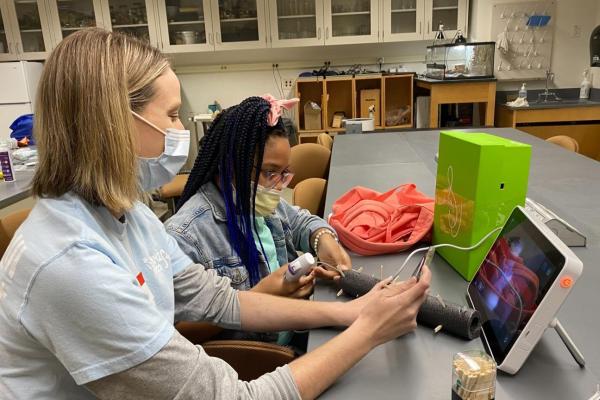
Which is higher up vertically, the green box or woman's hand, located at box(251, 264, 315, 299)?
the green box

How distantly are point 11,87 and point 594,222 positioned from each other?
5029mm

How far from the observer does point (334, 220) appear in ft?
4.89

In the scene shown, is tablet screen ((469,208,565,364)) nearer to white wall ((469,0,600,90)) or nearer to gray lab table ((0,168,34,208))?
gray lab table ((0,168,34,208))

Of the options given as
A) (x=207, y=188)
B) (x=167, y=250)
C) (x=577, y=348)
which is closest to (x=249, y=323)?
(x=167, y=250)

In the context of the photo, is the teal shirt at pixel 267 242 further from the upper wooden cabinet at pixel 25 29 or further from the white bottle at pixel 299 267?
the upper wooden cabinet at pixel 25 29

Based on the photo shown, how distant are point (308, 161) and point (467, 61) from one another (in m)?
2.49

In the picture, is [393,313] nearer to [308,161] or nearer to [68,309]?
[68,309]

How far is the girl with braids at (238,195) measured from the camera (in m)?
1.22

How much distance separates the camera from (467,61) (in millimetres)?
4246

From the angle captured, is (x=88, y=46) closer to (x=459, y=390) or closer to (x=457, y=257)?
(x=459, y=390)

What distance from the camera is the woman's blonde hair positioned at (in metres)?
0.72

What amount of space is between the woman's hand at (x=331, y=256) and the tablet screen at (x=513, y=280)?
1.07 feet

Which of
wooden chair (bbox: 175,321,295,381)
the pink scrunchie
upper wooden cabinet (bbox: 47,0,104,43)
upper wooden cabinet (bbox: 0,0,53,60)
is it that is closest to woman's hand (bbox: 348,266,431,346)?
wooden chair (bbox: 175,321,295,381)

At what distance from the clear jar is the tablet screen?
121mm
